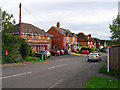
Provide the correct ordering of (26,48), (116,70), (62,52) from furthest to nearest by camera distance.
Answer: (62,52) < (26,48) < (116,70)

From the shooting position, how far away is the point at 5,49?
1736cm

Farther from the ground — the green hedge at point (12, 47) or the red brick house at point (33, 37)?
the red brick house at point (33, 37)

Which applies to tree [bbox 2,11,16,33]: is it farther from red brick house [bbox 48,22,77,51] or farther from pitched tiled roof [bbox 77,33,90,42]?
pitched tiled roof [bbox 77,33,90,42]

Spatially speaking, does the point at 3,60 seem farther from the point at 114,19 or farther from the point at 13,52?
the point at 114,19

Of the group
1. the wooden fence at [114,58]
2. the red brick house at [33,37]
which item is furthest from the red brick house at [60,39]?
the wooden fence at [114,58]

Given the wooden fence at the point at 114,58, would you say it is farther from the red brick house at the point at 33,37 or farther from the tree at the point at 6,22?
the red brick house at the point at 33,37

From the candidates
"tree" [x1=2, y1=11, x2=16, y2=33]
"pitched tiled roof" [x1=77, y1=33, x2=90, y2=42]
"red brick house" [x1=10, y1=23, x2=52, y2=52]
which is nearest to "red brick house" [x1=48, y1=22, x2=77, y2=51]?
"red brick house" [x1=10, y1=23, x2=52, y2=52]

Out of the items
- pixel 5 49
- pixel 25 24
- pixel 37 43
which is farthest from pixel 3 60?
pixel 25 24

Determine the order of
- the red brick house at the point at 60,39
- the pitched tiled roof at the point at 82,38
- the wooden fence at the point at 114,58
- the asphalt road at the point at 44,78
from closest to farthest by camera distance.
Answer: the asphalt road at the point at 44,78 < the wooden fence at the point at 114,58 < the red brick house at the point at 60,39 < the pitched tiled roof at the point at 82,38

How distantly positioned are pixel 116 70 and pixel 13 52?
12.7m

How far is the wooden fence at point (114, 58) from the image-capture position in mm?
11270

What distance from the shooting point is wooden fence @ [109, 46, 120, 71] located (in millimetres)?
11270

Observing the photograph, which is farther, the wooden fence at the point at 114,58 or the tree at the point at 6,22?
the tree at the point at 6,22

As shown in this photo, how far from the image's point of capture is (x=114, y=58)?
11.7 metres
